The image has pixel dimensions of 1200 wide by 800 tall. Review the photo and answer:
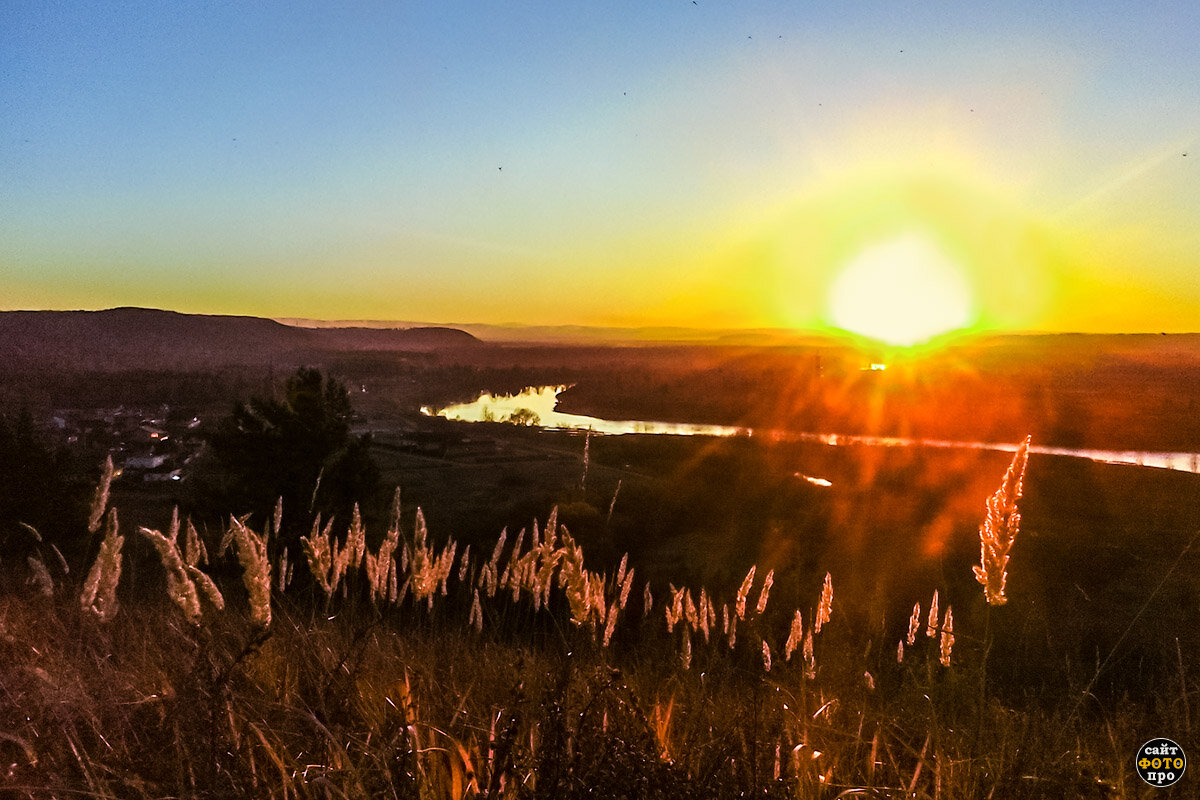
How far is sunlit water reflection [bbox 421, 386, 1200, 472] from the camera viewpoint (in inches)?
1308

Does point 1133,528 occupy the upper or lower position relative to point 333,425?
lower

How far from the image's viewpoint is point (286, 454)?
17.3 meters

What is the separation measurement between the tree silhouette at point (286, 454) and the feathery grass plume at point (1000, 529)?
14.8 metres

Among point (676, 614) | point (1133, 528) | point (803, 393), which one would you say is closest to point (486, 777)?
point (676, 614)

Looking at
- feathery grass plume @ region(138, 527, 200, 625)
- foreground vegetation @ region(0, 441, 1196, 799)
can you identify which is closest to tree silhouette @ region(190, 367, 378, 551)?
foreground vegetation @ region(0, 441, 1196, 799)

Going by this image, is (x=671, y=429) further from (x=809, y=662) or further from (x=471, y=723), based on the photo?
(x=471, y=723)

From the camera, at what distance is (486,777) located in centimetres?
268

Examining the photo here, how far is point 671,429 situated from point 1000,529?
156 ft

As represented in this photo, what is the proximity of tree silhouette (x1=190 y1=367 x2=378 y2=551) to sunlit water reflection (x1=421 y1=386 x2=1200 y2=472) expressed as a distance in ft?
26.7

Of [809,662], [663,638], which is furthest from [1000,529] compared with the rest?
[663,638]

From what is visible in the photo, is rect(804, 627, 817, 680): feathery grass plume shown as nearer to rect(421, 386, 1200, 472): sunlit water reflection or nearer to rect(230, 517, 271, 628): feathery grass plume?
rect(230, 517, 271, 628): feathery grass plume

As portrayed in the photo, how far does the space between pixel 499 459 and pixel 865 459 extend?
45.8ft

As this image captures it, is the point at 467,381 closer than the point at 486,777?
No

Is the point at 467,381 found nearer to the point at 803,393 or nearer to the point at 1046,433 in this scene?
the point at 803,393
